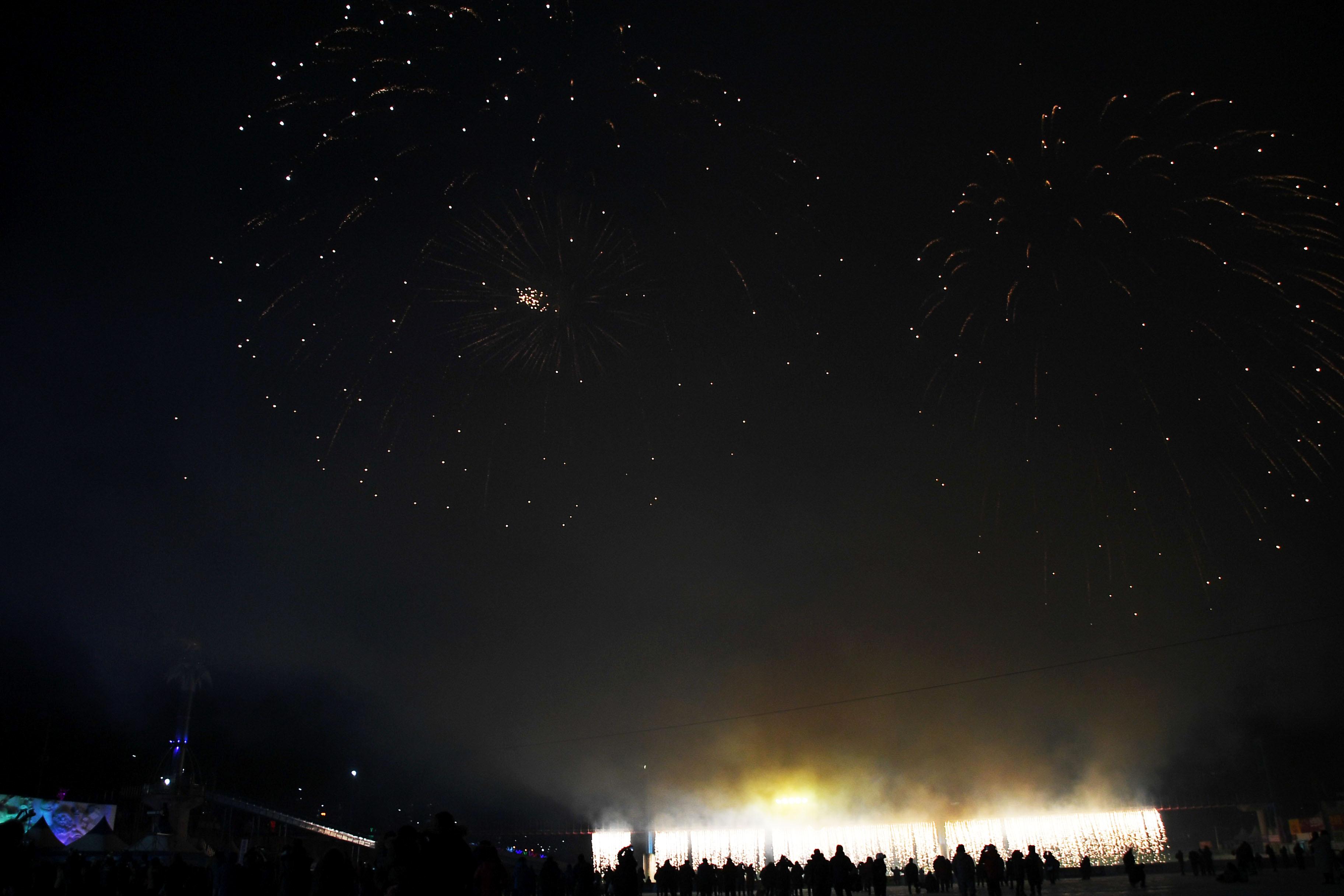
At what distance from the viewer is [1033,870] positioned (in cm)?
2148

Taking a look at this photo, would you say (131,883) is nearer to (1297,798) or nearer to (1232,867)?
(1232,867)

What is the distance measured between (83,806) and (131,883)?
34.5m

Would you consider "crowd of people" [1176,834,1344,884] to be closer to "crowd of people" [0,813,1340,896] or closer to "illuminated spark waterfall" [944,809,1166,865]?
"crowd of people" [0,813,1340,896]

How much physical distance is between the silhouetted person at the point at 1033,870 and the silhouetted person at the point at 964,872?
7.29 ft

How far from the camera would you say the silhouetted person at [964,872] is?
18734 millimetres

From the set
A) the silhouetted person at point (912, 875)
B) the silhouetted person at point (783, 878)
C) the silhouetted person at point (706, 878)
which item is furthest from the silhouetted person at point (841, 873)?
the silhouetted person at point (912, 875)

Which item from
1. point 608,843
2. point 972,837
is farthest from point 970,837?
point 608,843

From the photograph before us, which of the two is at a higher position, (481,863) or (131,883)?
(481,863)

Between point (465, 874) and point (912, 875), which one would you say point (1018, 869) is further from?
point (465, 874)

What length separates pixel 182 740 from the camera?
83938 mm

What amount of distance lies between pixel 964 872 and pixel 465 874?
49.9ft

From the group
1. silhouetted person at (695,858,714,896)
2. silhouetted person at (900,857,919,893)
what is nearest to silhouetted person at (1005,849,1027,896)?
silhouetted person at (900,857,919,893)

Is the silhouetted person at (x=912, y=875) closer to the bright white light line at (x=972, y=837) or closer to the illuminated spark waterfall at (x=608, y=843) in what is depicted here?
the bright white light line at (x=972, y=837)

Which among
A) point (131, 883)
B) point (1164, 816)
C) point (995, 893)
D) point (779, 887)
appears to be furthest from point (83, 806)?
point (1164, 816)
